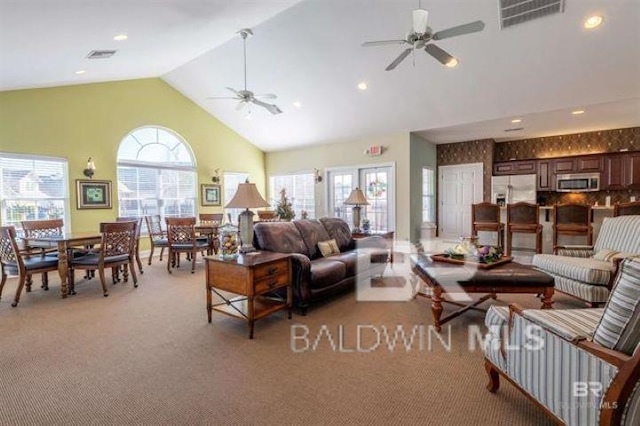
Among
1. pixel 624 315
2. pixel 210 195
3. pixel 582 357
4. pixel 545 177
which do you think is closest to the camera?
pixel 624 315

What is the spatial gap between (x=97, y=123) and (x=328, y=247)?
5.17 m

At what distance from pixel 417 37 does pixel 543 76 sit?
8.99 feet

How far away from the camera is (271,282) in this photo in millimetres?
3092

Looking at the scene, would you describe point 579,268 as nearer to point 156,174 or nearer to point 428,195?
point 428,195

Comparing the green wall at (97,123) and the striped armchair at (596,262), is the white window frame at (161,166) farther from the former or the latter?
the striped armchair at (596,262)

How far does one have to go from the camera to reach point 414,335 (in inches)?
114

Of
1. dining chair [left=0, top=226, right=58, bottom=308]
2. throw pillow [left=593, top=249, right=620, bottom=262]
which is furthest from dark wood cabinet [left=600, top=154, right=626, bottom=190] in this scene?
dining chair [left=0, top=226, right=58, bottom=308]

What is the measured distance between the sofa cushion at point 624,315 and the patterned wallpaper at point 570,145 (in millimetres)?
7693

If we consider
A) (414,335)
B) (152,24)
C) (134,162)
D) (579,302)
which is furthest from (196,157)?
(579,302)

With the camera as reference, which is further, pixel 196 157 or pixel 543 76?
pixel 196 157

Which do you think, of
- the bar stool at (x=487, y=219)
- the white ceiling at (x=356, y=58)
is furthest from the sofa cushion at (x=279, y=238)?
the bar stool at (x=487, y=219)

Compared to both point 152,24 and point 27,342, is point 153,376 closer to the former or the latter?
point 27,342

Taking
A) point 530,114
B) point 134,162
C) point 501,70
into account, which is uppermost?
point 501,70

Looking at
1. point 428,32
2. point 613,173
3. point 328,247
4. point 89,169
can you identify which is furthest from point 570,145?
point 89,169
